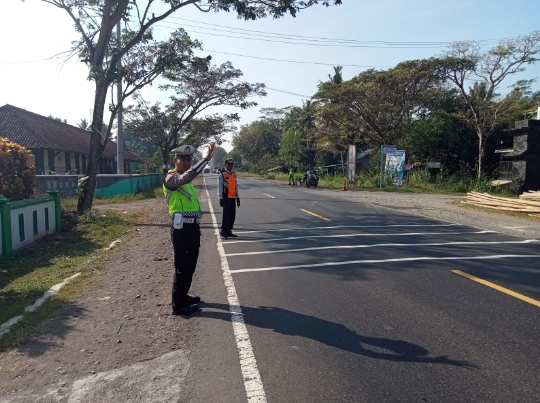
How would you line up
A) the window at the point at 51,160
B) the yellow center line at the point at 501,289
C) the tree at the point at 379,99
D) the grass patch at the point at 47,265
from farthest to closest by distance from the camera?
the tree at the point at 379,99 < the window at the point at 51,160 < the grass patch at the point at 47,265 < the yellow center line at the point at 501,289

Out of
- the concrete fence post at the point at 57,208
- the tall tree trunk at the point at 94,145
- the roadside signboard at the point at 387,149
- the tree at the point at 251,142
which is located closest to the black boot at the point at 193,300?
the concrete fence post at the point at 57,208

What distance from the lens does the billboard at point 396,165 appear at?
32219 mm

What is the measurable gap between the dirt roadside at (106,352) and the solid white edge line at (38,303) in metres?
0.42

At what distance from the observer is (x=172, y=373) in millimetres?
4074

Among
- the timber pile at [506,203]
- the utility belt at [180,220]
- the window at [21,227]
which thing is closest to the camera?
the utility belt at [180,220]

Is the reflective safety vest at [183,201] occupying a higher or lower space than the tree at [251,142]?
lower

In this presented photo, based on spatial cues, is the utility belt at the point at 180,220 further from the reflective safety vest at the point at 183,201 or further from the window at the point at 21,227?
the window at the point at 21,227

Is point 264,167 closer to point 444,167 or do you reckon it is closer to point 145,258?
point 444,167

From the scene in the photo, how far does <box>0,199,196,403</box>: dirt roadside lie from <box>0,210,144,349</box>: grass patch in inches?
16.2

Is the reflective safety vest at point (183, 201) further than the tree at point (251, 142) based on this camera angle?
No

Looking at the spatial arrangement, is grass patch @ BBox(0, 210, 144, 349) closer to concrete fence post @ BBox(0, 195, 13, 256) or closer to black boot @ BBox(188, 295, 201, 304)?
concrete fence post @ BBox(0, 195, 13, 256)

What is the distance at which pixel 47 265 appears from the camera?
28.7ft

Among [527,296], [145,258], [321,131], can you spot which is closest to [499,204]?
[527,296]

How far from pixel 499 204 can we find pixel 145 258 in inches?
544
